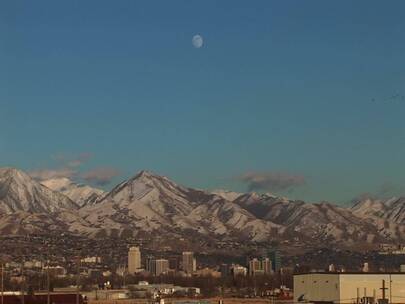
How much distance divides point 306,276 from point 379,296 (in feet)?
35.9

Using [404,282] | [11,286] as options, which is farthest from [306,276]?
[11,286]

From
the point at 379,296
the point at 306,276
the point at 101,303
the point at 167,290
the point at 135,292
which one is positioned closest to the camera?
the point at 379,296

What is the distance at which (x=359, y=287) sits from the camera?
106 m

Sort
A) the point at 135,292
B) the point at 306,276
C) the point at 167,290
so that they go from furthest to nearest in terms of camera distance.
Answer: the point at 167,290
the point at 135,292
the point at 306,276

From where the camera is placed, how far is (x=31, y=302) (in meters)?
112

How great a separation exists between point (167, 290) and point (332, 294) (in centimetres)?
9150

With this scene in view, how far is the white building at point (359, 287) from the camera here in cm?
10525

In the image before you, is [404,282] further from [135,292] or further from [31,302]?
[135,292]

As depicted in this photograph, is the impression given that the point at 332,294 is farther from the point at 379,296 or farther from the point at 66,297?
the point at 66,297

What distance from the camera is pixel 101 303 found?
141125 millimetres

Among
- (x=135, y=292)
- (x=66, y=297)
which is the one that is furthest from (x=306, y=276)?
(x=135, y=292)

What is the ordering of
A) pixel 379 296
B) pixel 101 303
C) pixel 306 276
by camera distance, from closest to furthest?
pixel 379 296
pixel 306 276
pixel 101 303

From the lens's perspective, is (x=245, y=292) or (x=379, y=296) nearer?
(x=379, y=296)

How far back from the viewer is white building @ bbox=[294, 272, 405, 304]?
10525 centimetres
